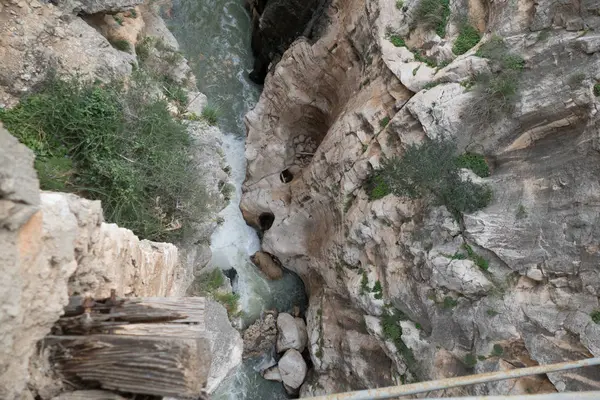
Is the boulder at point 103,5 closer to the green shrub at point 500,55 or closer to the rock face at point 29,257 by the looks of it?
the rock face at point 29,257

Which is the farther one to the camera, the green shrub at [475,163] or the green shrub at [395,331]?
the green shrub at [395,331]

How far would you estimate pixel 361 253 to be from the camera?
8.72m

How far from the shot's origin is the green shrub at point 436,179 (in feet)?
23.0

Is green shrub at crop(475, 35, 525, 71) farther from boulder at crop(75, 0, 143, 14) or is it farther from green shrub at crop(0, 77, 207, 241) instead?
boulder at crop(75, 0, 143, 14)

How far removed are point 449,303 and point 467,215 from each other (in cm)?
161

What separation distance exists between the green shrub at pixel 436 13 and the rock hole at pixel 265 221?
6287mm

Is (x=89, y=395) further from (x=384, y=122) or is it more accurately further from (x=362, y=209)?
(x=384, y=122)

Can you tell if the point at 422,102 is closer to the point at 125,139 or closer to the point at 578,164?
the point at 578,164

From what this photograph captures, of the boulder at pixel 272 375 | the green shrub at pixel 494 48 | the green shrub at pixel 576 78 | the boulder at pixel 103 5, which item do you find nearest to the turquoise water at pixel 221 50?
the boulder at pixel 103 5

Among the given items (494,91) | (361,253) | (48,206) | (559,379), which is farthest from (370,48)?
(48,206)

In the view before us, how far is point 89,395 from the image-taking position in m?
2.48

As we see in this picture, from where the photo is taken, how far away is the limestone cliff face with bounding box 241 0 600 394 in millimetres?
6000

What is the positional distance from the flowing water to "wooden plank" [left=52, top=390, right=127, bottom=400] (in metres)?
8.23

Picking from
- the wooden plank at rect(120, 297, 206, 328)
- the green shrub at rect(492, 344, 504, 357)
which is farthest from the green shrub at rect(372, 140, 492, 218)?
the wooden plank at rect(120, 297, 206, 328)
